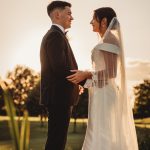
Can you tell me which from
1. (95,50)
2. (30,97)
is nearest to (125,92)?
(95,50)

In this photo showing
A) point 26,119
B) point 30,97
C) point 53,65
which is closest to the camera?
point 26,119

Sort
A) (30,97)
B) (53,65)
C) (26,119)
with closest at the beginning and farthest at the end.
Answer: (26,119) → (53,65) → (30,97)

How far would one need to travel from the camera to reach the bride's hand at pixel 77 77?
16.9 feet

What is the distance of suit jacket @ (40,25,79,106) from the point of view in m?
5.23

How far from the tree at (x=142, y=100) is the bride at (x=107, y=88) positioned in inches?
2767

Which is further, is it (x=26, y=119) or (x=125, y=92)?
(x=125, y=92)

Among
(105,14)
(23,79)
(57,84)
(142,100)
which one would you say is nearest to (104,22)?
(105,14)

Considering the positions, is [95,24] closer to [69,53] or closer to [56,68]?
[69,53]

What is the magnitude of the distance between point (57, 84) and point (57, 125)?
1.74ft

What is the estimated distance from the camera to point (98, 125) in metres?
5.44

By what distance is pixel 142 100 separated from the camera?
80.6m

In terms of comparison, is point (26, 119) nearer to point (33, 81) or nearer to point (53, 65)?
point (53, 65)

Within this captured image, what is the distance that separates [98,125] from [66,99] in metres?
0.56

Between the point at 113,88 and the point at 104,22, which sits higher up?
the point at 104,22
